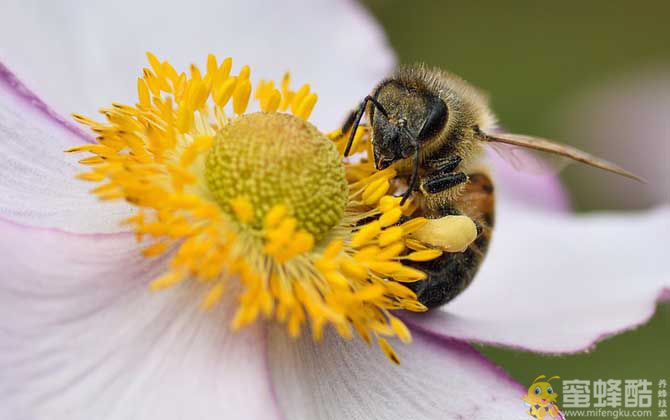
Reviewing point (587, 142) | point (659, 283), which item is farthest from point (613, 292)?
point (587, 142)

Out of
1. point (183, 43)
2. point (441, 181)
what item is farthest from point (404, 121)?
point (183, 43)

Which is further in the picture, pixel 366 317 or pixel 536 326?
pixel 536 326

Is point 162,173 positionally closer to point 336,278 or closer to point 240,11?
point 336,278

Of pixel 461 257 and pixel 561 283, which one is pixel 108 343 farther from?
pixel 561 283

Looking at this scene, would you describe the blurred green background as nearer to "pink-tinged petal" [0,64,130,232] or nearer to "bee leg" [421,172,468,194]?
"bee leg" [421,172,468,194]

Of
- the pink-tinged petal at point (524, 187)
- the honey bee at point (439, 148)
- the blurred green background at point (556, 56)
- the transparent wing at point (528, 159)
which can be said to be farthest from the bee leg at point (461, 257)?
the blurred green background at point (556, 56)
